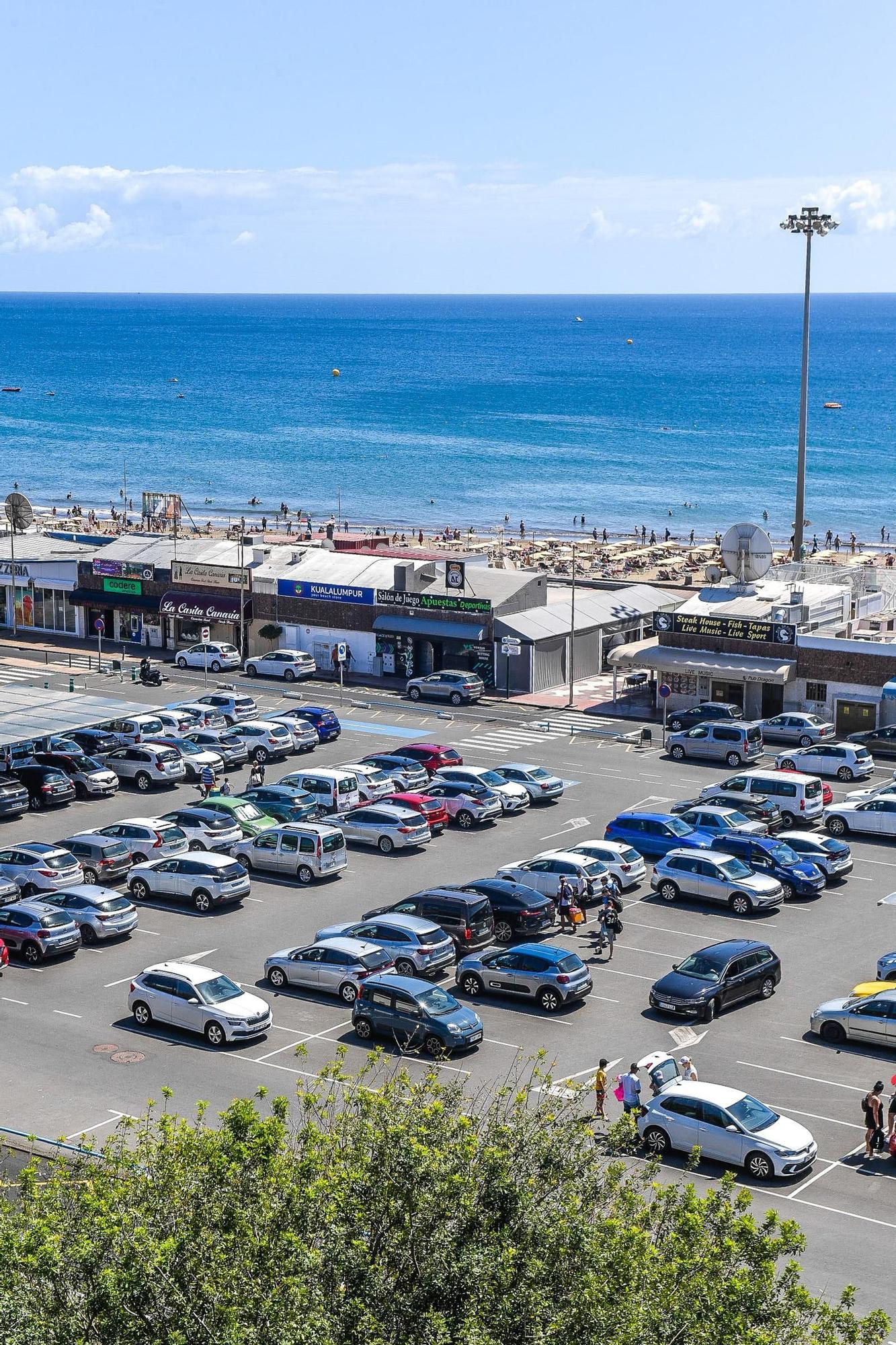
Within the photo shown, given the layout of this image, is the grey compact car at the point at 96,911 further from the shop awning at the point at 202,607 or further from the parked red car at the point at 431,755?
the shop awning at the point at 202,607

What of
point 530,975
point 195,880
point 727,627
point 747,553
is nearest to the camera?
point 530,975

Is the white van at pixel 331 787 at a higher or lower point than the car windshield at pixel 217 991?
higher

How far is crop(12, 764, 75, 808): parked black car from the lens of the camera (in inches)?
2080

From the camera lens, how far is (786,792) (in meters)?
50.8

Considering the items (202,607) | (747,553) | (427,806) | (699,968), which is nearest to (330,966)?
(699,968)

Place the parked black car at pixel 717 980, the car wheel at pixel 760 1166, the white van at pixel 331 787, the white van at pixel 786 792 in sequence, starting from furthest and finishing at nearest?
the white van at pixel 331 787, the white van at pixel 786 792, the parked black car at pixel 717 980, the car wheel at pixel 760 1166

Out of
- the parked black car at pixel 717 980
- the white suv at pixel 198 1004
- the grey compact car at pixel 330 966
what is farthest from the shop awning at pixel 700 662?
the white suv at pixel 198 1004

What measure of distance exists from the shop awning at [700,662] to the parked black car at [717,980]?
2733 centimetres

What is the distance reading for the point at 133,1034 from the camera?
34.7 metres

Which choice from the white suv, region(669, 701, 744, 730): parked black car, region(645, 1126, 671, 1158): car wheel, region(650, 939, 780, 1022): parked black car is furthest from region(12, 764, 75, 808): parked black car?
region(645, 1126, 671, 1158): car wheel

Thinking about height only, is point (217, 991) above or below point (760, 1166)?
above

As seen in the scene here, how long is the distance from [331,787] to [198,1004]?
17.2 metres

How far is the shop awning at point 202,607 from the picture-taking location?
7706cm

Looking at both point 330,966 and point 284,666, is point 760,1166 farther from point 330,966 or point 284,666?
point 284,666
